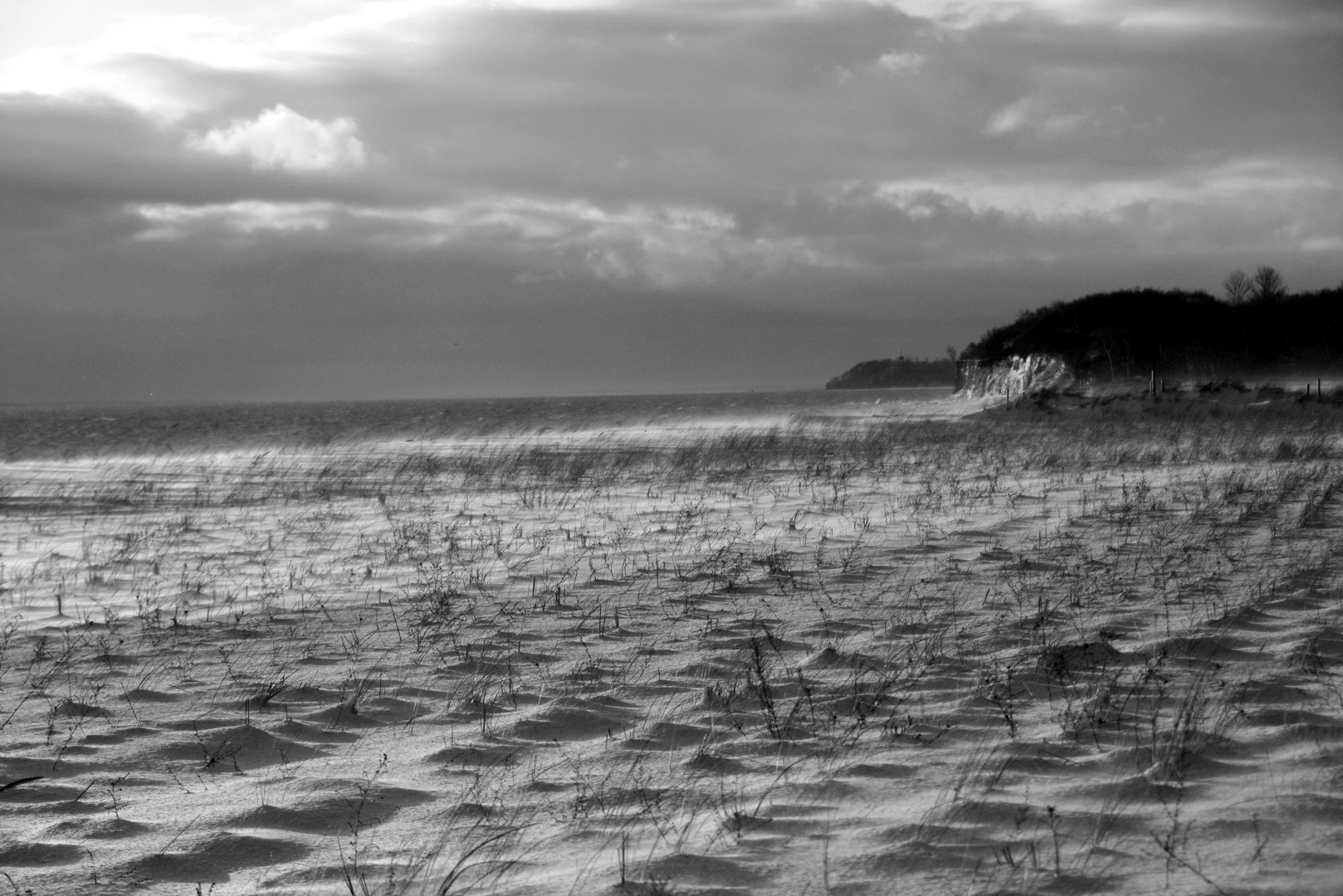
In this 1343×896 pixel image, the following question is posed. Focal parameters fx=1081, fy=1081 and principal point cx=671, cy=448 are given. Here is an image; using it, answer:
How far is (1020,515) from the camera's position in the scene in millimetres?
12172

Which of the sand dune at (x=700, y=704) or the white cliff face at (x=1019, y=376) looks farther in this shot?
the white cliff face at (x=1019, y=376)

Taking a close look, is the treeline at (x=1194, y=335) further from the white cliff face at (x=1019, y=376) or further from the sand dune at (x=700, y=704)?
the sand dune at (x=700, y=704)

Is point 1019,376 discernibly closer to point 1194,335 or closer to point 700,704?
point 1194,335

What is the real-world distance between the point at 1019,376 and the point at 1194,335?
8354 mm

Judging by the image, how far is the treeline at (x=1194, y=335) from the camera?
51.4 metres

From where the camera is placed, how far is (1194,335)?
172 feet

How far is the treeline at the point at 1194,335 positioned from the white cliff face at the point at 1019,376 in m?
0.58

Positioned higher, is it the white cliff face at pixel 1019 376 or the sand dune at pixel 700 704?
the white cliff face at pixel 1019 376

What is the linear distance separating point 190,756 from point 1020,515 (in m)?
9.39

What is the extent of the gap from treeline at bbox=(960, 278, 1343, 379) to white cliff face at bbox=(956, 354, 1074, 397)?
1.91 feet

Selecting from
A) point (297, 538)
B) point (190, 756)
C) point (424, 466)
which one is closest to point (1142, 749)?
point (190, 756)

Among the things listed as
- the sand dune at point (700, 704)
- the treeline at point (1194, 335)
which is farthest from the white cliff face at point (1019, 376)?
the sand dune at point (700, 704)

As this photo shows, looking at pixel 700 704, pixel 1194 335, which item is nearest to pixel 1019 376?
pixel 1194 335

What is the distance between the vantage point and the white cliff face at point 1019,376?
176 feet
